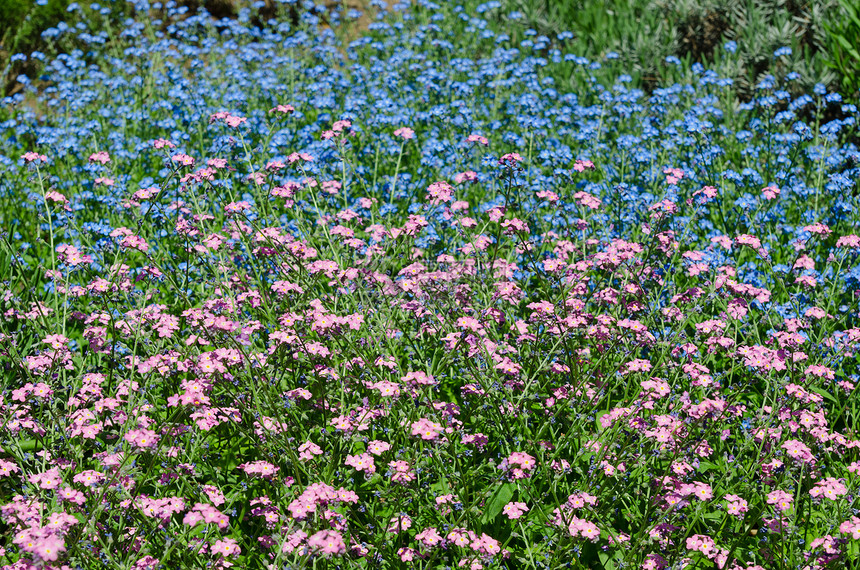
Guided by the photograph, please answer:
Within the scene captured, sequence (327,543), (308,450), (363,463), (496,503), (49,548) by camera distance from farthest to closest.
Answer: (496,503) → (308,450) → (363,463) → (327,543) → (49,548)

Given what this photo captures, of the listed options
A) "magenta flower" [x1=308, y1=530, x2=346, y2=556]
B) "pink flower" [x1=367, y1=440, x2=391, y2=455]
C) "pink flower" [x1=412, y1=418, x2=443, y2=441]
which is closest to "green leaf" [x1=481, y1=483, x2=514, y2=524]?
"pink flower" [x1=367, y1=440, x2=391, y2=455]

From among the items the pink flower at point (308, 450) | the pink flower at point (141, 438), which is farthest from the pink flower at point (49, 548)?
the pink flower at point (308, 450)

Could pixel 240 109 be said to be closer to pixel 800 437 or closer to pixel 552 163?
pixel 552 163

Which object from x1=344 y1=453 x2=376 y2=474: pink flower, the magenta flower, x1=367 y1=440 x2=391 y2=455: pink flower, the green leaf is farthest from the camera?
the green leaf

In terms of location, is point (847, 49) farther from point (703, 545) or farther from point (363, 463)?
point (363, 463)

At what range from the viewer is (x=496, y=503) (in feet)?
11.0

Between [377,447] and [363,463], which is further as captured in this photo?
[377,447]

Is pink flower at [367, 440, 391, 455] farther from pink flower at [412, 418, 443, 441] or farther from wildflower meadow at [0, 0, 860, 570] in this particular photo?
pink flower at [412, 418, 443, 441]

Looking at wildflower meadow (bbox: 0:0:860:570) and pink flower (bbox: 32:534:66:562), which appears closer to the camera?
pink flower (bbox: 32:534:66:562)

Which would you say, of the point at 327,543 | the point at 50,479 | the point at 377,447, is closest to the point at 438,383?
the point at 377,447

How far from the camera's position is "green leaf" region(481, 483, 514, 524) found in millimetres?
3330

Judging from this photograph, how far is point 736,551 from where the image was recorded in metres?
3.34

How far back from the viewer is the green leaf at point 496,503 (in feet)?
10.9

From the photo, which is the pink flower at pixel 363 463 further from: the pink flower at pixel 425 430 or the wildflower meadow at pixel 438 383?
the pink flower at pixel 425 430
